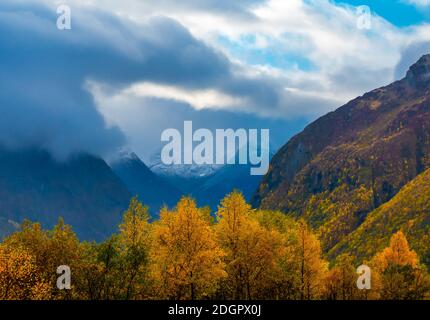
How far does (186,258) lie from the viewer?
93188 mm

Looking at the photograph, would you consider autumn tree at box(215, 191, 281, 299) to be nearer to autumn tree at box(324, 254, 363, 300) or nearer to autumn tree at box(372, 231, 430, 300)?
autumn tree at box(324, 254, 363, 300)

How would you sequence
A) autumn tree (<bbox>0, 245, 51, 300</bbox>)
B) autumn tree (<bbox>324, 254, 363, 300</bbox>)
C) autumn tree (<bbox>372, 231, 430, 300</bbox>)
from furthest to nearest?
1. autumn tree (<bbox>324, 254, 363, 300</bbox>)
2. autumn tree (<bbox>372, 231, 430, 300</bbox>)
3. autumn tree (<bbox>0, 245, 51, 300</bbox>)

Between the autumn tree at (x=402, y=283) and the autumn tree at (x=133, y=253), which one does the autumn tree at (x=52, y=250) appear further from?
the autumn tree at (x=402, y=283)

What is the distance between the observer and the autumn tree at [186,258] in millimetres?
92250

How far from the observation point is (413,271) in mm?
123938

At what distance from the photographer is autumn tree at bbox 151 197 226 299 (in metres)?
92.2

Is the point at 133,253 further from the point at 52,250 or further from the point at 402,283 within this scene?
the point at 402,283

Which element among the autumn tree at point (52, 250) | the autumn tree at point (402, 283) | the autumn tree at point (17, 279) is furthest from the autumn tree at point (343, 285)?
the autumn tree at point (17, 279)

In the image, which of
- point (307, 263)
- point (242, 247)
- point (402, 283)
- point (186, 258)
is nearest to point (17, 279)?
point (186, 258)

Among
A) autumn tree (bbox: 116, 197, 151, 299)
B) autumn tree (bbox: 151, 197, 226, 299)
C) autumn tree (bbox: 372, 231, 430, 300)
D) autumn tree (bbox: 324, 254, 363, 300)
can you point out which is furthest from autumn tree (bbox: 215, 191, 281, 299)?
autumn tree (bbox: 372, 231, 430, 300)
